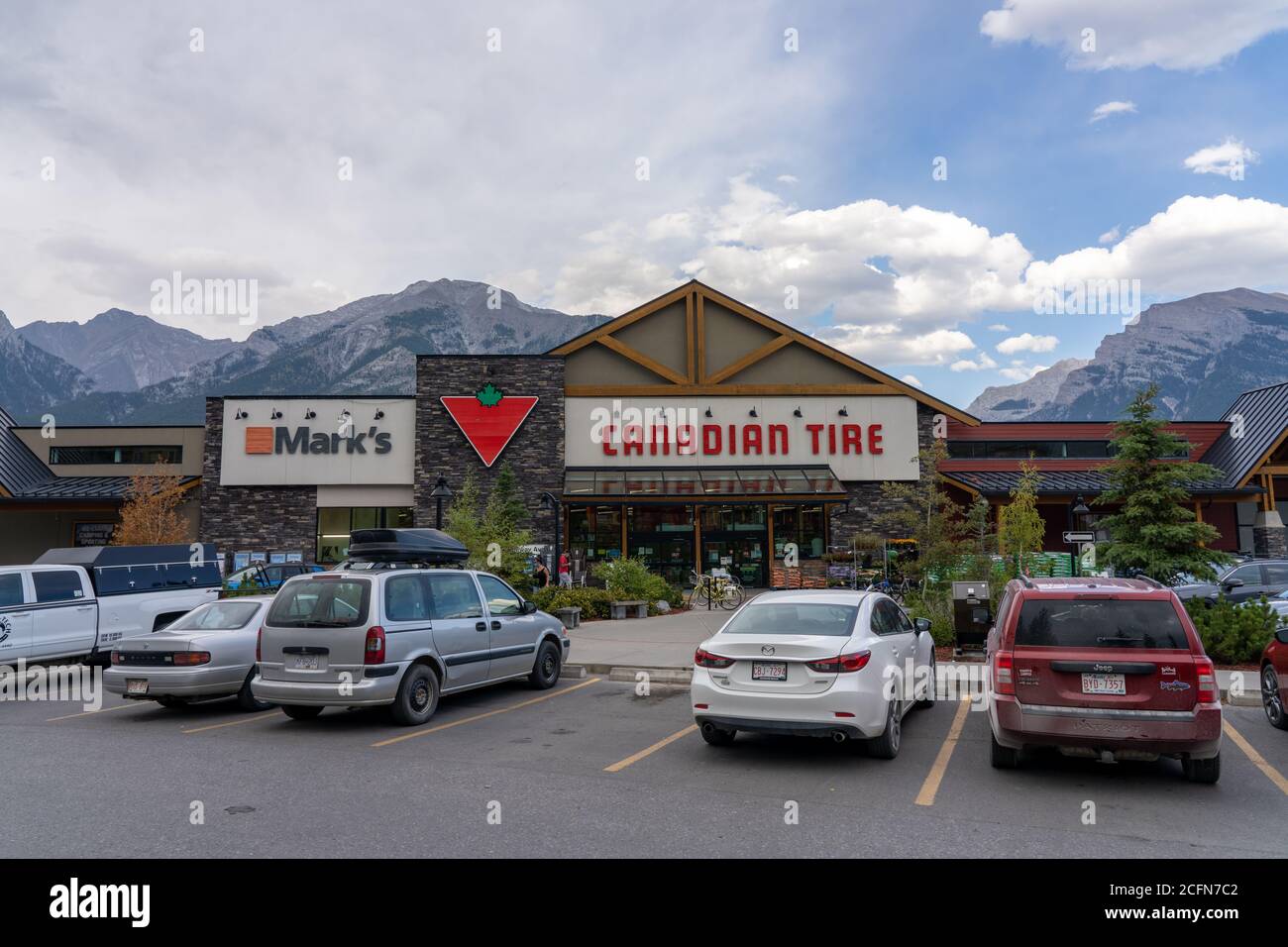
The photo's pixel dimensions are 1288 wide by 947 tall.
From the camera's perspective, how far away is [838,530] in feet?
102

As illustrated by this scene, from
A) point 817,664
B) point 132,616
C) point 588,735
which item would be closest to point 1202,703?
point 817,664

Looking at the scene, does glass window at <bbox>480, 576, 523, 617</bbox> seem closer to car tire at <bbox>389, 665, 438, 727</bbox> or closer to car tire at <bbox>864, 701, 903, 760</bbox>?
car tire at <bbox>389, 665, 438, 727</bbox>

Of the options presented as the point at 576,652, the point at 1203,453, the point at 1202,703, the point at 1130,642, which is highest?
the point at 1203,453

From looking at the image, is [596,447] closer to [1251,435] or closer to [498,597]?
[498,597]

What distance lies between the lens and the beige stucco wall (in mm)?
37219

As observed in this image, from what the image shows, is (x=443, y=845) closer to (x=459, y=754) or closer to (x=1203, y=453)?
(x=459, y=754)

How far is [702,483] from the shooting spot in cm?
3016

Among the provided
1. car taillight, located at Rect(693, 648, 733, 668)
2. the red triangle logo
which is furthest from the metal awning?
car taillight, located at Rect(693, 648, 733, 668)

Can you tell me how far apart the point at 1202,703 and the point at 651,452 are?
26048 mm

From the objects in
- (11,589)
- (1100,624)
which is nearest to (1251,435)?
(1100,624)

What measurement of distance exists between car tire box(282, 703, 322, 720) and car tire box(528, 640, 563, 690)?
293cm

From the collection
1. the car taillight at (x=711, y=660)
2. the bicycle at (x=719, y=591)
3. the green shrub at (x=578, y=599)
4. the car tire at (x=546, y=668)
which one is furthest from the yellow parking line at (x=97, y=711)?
the bicycle at (x=719, y=591)

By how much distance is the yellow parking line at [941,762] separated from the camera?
21.3 ft


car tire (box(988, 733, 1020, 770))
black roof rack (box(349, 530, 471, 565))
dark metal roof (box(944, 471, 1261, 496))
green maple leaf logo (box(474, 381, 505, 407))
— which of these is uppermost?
green maple leaf logo (box(474, 381, 505, 407))
